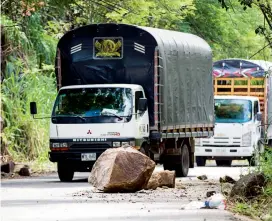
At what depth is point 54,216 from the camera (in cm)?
1502

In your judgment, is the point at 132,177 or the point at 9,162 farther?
the point at 9,162

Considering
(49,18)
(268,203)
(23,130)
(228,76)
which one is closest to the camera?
(268,203)

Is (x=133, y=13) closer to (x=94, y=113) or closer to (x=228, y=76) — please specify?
(x=228, y=76)

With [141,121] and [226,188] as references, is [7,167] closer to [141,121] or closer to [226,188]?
[141,121]

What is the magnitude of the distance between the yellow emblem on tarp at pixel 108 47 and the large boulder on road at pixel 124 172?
6.02 metres

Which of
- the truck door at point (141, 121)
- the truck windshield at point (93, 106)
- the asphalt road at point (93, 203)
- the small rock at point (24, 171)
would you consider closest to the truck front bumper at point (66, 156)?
the asphalt road at point (93, 203)

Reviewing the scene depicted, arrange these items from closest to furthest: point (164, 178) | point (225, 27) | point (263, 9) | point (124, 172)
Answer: point (263, 9) → point (124, 172) → point (164, 178) → point (225, 27)

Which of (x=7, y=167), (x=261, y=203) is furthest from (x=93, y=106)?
(x=261, y=203)

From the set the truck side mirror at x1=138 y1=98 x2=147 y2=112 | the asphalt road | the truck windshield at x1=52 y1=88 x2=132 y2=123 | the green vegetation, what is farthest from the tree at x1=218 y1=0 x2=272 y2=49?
the green vegetation

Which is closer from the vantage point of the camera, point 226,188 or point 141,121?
point 226,188

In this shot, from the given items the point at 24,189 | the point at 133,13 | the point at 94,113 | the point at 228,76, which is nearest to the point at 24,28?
the point at 133,13

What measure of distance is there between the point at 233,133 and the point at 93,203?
16548 mm

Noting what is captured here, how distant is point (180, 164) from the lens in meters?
27.5

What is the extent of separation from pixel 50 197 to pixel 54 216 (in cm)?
405
